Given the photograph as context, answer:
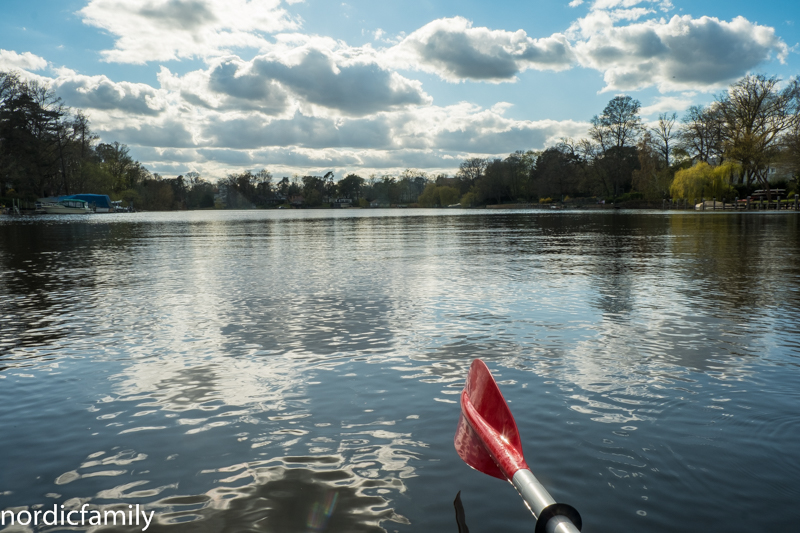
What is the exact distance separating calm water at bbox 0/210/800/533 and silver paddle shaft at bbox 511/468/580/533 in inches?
15.9

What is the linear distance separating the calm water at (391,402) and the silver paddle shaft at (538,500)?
0.40 meters

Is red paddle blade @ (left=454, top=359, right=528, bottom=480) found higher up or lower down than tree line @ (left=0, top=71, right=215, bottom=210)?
lower down

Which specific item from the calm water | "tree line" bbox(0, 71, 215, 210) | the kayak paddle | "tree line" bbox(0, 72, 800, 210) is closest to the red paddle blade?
the kayak paddle

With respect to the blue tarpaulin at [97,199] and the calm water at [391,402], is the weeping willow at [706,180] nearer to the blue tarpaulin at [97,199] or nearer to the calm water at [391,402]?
the calm water at [391,402]

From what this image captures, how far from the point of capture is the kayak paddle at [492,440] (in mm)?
2828

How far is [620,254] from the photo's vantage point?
19438 mm

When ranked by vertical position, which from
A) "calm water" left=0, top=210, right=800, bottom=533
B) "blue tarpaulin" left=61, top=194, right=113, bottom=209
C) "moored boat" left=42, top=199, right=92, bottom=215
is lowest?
"calm water" left=0, top=210, right=800, bottom=533

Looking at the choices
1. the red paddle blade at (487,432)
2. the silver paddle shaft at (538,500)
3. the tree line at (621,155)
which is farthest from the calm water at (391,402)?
the tree line at (621,155)

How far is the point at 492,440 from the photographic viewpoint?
11.4 ft

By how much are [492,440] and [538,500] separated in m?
0.81

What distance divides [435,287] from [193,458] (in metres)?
8.61

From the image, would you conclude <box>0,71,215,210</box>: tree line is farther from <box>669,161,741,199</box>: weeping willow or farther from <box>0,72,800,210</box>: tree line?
<box>669,161,741,199</box>: weeping willow

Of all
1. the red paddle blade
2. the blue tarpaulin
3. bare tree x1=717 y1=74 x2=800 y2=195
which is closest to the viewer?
the red paddle blade

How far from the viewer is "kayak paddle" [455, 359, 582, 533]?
283cm
